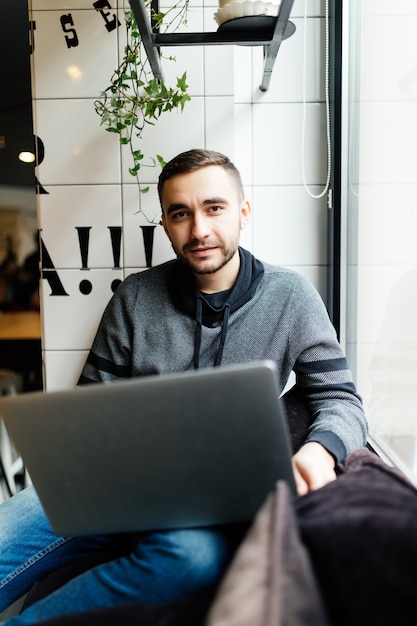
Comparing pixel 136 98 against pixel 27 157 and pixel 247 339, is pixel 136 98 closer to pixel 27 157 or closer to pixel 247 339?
pixel 27 157

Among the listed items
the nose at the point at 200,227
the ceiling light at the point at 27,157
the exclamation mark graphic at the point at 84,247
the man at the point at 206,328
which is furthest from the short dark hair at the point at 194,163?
the ceiling light at the point at 27,157

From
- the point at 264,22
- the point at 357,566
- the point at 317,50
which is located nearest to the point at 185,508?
the point at 357,566

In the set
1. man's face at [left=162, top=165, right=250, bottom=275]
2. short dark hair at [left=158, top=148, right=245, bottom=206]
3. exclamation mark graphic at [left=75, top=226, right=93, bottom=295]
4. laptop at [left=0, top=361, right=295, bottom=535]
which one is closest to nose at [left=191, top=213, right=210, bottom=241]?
man's face at [left=162, top=165, right=250, bottom=275]

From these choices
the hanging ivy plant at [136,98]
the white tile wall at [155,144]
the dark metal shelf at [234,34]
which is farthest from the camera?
the white tile wall at [155,144]

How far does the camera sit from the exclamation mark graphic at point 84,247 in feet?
5.85

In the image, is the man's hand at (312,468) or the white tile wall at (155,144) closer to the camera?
the man's hand at (312,468)

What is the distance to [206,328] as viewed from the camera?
140 centimetres

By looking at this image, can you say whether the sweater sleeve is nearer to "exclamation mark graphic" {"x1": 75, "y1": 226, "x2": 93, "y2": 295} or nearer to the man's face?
the man's face

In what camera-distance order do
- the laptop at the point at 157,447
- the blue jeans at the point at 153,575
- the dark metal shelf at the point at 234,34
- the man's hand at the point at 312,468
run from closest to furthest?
1. the laptop at the point at 157,447
2. the blue jeans at the point at 153,575
3. the man's hand at the point at 312,468
4. the dark metal shelf at the point at 234,34

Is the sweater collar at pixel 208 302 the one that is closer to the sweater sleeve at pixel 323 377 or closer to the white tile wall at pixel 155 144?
the sweater sleeve at pixel 323 377

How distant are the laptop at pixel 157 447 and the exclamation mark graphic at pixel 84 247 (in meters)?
1.01

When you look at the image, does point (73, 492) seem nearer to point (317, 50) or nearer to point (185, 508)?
point (185, 508)

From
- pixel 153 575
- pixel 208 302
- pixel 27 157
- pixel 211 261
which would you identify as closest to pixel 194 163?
pixel 211 261

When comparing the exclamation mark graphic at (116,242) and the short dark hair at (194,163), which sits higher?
the short dark hair at (194,163)
